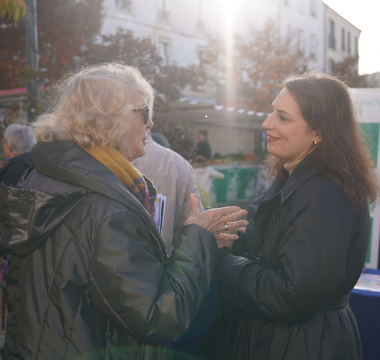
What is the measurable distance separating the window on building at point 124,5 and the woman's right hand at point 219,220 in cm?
1859

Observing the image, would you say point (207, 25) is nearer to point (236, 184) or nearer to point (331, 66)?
→ point (331, 66)

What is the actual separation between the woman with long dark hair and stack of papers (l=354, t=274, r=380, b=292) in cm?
84

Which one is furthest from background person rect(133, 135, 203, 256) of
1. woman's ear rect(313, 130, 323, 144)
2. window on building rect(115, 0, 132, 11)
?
window on building rect(115, 0, 132, 11)

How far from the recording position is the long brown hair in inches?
71.3

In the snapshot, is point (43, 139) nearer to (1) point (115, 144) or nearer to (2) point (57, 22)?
(1) point (115, 144)

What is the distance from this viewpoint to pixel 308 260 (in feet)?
5.31

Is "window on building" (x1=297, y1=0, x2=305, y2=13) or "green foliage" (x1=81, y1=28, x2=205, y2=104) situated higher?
"window on building" (x1=297, y1=0, x2=305, y2=13)

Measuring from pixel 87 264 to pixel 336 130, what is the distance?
1.22 m

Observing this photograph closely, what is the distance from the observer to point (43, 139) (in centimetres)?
163

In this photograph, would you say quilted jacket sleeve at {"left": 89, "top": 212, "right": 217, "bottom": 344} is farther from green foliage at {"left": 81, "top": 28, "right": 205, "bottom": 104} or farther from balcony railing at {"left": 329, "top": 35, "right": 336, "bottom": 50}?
balcony railing at {"left": 329, "top": 35, "right": 336, "bottom": 50}

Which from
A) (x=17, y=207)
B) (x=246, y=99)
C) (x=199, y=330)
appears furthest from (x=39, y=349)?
(x=246, y=99)

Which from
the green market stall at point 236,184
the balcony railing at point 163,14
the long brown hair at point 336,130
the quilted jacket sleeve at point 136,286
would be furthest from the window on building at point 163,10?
the quilted jacket sleeve at point 136,286

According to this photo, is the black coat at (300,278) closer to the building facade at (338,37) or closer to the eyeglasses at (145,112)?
the eyeglasses at (145,112)

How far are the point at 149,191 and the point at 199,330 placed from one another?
1.10m
